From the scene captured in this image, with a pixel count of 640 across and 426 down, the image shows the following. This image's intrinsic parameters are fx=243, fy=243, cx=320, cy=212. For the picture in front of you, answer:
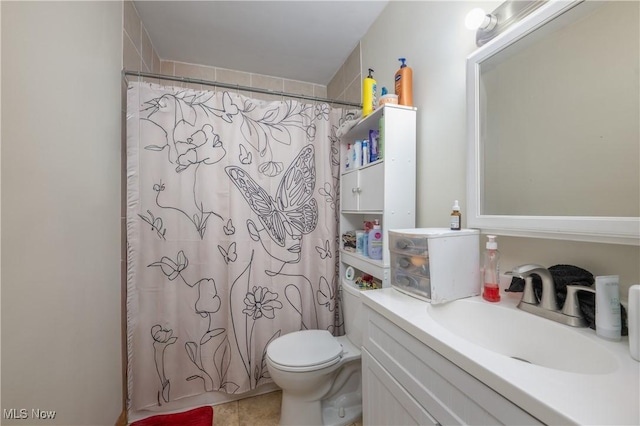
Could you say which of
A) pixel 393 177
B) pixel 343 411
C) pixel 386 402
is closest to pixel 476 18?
pixel 393 177

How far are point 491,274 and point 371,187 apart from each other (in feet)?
2.24

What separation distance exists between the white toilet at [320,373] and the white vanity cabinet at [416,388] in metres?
0.30

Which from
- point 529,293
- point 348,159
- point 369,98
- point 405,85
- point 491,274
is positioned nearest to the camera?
point 529,293

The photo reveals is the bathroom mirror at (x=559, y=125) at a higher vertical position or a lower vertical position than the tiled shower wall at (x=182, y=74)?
lower

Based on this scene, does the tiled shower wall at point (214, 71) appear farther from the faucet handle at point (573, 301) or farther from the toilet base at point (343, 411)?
the toilet base at point (343, 411)

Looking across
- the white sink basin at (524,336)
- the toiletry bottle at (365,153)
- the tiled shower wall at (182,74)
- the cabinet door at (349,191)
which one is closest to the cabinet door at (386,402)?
the white sink basin at (524,336)

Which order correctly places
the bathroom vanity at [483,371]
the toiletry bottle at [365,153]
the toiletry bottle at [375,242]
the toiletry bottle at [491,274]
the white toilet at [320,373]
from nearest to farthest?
the bathroom vanity at [483,371], the toiletry bottle at [491,274], the white toilet at [320,373], the toiletry bottle at [375,242], the toiletry bottle at [365,153]

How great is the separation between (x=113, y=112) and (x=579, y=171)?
76.3 inches

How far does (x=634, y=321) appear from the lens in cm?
49

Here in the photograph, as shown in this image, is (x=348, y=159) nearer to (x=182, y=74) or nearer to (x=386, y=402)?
(x=386, y=402)

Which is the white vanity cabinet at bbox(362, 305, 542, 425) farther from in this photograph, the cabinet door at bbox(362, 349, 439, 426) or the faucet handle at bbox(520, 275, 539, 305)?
the faucet handle at bbox(520, 275, 539, 305)

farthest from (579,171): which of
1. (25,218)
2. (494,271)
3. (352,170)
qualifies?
(25,218)

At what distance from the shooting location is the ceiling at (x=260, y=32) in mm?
1543

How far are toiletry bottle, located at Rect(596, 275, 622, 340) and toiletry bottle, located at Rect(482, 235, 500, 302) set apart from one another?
0.26 m
